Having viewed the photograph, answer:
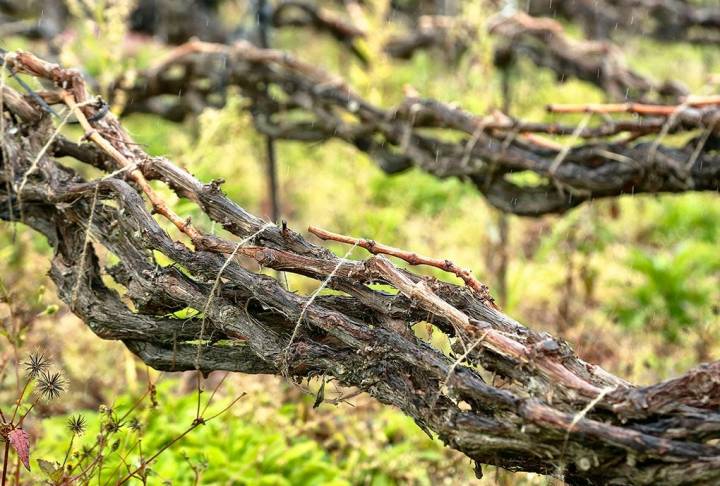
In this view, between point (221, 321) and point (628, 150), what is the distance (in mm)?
2104

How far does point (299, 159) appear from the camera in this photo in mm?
8094

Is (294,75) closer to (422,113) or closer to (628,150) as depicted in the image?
(422,113)

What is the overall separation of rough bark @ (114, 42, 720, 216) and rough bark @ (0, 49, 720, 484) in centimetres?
172

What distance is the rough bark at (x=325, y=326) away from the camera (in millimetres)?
1355

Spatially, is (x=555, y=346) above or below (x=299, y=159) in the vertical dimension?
above

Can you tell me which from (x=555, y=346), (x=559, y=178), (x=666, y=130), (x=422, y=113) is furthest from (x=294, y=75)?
(x=555, y=346)

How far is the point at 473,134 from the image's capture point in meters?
3.42

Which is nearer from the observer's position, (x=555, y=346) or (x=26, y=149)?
(x=555, y=346)

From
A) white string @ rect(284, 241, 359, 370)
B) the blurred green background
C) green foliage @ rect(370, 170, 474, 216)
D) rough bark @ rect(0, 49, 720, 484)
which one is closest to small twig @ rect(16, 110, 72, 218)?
rough bark @ rect(0, 49, 720, 484)

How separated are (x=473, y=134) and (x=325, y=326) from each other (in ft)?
6.58

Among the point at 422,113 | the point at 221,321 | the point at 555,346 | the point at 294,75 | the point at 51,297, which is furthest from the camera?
the point at 51,297

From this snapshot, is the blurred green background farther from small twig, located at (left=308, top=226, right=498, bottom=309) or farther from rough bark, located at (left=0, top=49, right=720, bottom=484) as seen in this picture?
small twig, located at (left=308, top=226, right=498, bottom=309)

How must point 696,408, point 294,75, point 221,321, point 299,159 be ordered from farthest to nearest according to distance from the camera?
point 299,159
point 294,75
point 221,321
point 696,408

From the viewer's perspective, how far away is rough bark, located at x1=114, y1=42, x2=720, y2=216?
312 centimetres
